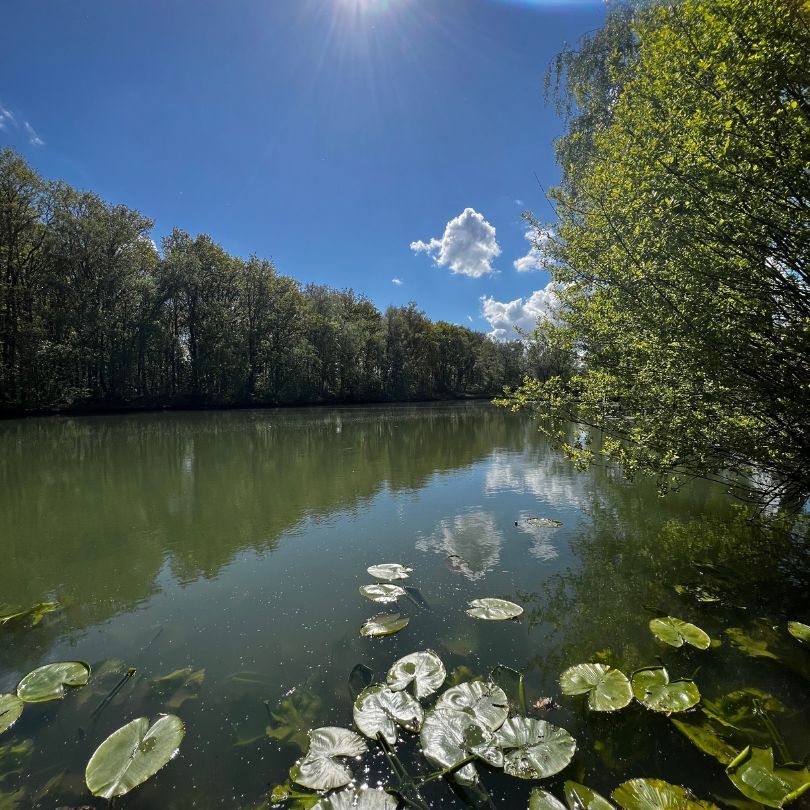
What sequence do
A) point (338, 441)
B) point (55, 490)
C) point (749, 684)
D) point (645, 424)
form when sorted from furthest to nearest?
1. point (338, 441)
2. point (55, 490)
3. point (645, 424)
4. point (749, 684)

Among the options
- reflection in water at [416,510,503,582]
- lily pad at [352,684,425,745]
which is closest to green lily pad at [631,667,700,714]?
lily pad at [352,684,425,745]

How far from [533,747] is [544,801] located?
442mm

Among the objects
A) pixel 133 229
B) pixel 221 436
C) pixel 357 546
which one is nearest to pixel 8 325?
pixel 133 229

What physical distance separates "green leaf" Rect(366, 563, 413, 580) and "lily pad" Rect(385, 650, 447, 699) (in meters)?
1.85

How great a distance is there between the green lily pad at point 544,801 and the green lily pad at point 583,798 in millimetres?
112

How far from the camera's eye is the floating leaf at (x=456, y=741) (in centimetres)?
269

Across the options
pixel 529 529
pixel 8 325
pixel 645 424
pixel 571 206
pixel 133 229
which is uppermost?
pixel 133 229

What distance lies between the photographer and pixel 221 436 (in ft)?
73.2

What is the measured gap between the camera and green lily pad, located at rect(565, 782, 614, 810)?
232 centimetres

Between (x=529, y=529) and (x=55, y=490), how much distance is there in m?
10.9

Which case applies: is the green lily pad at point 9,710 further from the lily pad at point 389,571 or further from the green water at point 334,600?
the lily pad at point 389,571

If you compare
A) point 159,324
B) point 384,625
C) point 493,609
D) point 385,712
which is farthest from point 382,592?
point 159,324

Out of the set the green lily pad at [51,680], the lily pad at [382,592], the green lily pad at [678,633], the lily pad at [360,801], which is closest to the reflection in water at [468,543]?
the lily pad at [382,592]

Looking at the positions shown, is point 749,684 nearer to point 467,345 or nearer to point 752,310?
point 752,310
